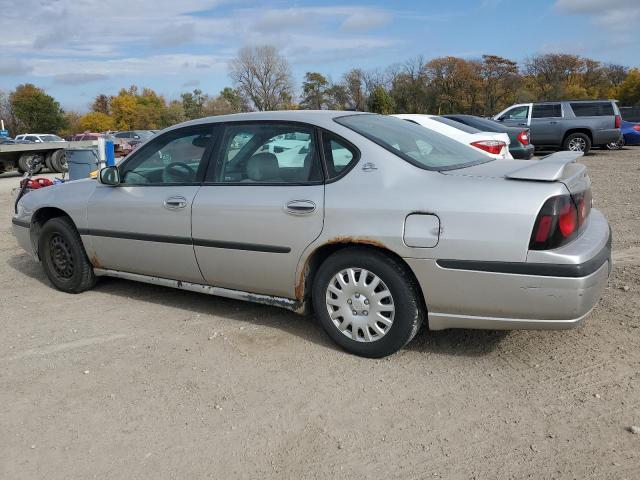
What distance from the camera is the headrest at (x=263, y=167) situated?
390 centimetres

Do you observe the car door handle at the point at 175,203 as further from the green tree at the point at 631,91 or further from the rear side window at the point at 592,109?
the green tree at the point at 631,91

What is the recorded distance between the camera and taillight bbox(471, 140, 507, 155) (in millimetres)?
8688

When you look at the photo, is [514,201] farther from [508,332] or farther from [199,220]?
[199,220]

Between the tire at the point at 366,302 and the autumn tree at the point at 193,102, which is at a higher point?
the autumn tree at the point at 193,102

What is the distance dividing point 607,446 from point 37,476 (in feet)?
8.58

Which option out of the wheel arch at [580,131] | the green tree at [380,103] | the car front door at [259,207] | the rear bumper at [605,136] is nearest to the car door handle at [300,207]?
the car front door at [259,207]

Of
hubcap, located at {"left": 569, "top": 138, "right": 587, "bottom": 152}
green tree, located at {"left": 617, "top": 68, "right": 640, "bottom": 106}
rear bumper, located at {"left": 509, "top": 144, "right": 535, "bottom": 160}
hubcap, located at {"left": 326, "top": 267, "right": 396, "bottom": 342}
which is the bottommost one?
hubcap, located at {"left": 326, "top": 267, "right": 396, "bottom": 342}

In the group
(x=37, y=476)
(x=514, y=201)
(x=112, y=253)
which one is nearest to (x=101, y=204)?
(x=112, y=253)

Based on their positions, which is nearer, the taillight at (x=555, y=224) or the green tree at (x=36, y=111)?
the taillight at (x=555, y=224)

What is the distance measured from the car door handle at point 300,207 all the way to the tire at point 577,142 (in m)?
15.9

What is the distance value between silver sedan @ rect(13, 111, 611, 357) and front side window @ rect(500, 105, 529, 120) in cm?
1445

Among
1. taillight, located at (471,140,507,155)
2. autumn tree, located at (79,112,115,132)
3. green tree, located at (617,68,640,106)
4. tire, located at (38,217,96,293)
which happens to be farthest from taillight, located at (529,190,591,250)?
autumn tree, located at (79,112,115,132)

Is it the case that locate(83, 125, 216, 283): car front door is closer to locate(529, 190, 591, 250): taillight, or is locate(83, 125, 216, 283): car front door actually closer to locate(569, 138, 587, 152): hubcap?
locate(529, 190, 591, 250): taillight

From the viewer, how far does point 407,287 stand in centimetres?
336
